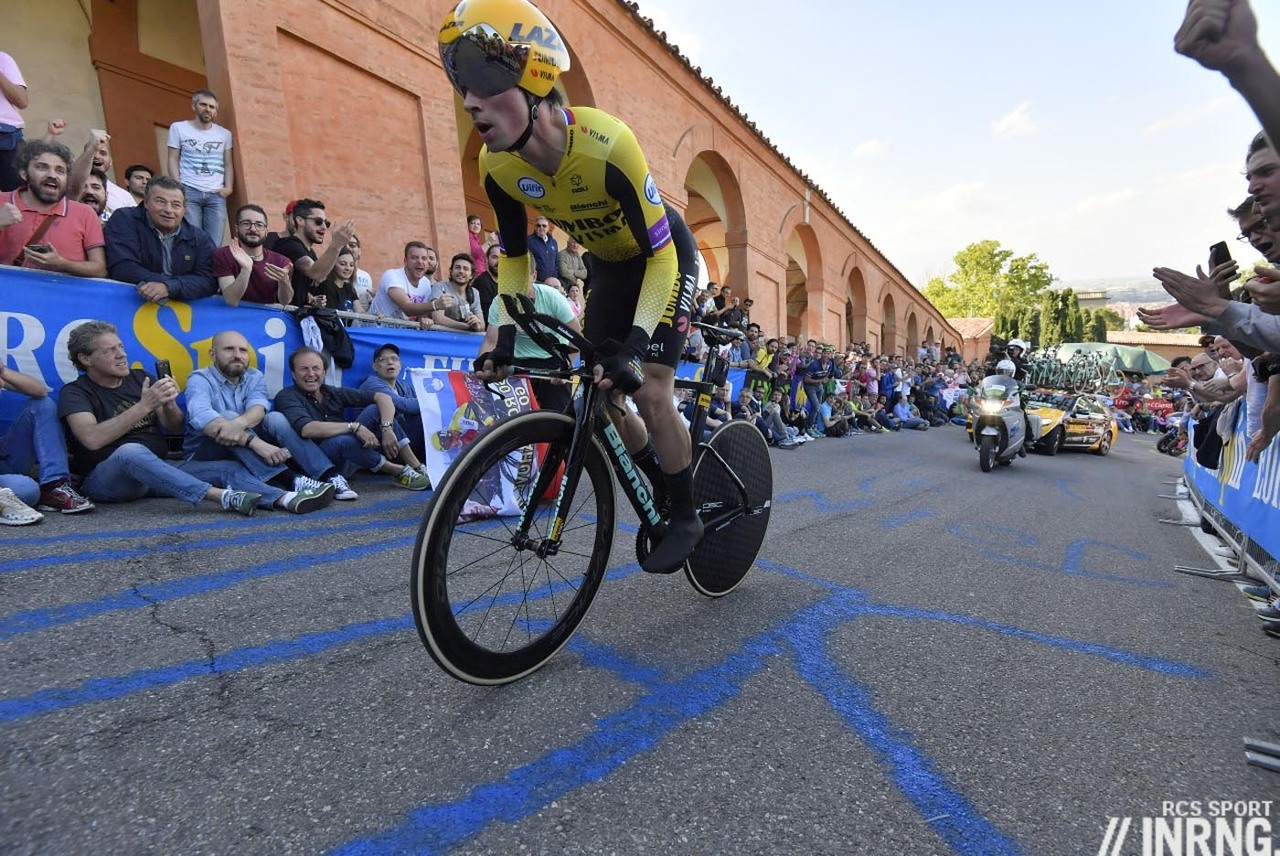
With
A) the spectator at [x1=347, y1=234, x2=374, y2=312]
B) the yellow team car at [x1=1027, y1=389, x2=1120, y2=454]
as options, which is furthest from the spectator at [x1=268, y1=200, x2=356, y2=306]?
the yellow team car at [x1=1027, y1=389, x2=1120, y2=454]

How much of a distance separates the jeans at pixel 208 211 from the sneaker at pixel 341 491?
3.55 m

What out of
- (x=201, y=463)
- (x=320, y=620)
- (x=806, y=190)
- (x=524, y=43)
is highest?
(x=806, y=190)

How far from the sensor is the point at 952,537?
4535mm

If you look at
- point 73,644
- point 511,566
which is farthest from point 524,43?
point 73,644

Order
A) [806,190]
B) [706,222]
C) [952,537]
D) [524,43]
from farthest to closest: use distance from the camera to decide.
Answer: [806,190], [706,222], [952,537], [524,43]

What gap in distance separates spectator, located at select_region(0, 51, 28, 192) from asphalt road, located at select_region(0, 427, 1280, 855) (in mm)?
3289

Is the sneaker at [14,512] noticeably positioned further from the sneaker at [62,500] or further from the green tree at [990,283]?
the green tree at [990,283]

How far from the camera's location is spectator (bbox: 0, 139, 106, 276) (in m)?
4.13

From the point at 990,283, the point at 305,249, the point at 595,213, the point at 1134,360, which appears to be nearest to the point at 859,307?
the point at 305,249

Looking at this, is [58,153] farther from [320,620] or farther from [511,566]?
[511,566]

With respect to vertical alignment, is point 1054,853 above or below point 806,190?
below

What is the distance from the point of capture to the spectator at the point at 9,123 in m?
4.56

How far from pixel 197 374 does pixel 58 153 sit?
1858 mm

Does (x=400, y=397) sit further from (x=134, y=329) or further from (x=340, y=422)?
(x=134, y=329)
